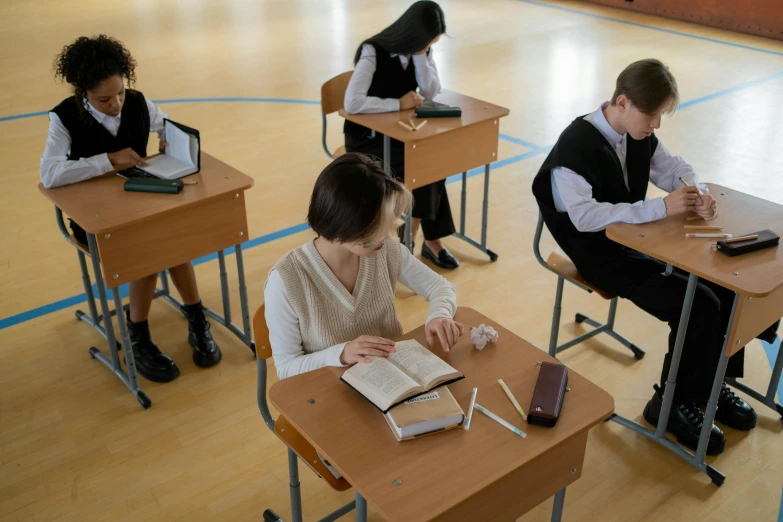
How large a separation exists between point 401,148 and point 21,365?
1.93m

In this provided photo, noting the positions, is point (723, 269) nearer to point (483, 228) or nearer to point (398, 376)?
point (398, 376)

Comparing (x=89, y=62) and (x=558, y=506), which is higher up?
(x=89, y=62)

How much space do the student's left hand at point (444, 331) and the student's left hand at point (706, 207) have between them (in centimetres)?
108

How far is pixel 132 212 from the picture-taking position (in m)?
2.68

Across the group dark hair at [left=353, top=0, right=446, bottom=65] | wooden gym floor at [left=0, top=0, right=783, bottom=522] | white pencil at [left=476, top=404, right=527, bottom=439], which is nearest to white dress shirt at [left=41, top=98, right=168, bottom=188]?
wooden gym floor at [left=0, top=0, right=783, bottom=522]

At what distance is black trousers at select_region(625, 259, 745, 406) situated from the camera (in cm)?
255

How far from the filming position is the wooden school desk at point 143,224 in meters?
2.67

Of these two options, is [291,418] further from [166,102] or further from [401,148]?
[166,102]

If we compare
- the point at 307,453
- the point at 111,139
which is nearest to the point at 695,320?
the point at 307,453

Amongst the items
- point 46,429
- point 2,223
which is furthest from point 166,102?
point 46,429

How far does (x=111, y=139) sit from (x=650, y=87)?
81.4 inches

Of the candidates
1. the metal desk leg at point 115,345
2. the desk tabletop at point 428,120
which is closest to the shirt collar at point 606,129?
the desk tabletop at point 428,120

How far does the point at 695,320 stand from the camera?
2.56 metres

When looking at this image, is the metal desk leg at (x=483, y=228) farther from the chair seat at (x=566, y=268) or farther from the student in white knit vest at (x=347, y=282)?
the student in white knit vest at (x=347, y=282)
